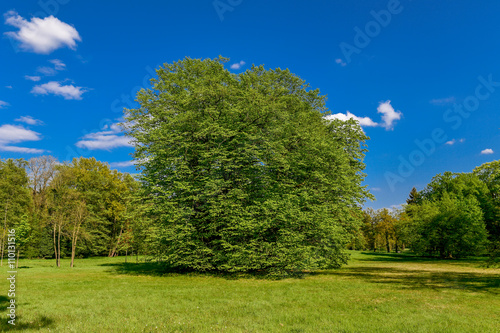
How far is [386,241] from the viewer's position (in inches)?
3039

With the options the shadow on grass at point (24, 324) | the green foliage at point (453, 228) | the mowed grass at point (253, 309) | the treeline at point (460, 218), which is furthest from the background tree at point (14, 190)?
the green foliage at point (453, 228)

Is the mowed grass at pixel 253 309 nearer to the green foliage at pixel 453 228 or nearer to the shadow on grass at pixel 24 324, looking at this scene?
the shadow on grass at pixel 24 324

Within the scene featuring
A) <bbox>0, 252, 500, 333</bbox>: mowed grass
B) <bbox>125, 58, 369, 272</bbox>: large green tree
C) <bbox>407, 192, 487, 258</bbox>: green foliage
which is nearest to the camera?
<bbox>0, 252, 500, 333</bbox>: mowed grass

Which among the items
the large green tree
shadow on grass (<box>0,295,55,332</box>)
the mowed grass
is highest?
the large green tree

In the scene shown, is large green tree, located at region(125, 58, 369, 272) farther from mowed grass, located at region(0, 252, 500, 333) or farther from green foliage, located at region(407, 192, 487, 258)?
green foliage, located at region(407, 192, 487, 258)

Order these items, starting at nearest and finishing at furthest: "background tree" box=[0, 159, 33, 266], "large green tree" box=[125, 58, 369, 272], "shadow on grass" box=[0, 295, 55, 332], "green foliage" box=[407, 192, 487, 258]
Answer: "shadow on grass" box=[0, 295, 55, 332]
"large green tree" box=[125, 58, 369, 272]
"green foliage" box=[407, 192, 487, 258]
"background tree" box=[0, 159, 33, 266]

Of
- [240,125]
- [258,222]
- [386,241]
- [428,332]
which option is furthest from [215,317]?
[386,241]

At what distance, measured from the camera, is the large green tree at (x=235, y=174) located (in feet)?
63.1

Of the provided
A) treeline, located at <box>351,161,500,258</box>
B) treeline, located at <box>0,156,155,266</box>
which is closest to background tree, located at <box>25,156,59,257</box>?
treeline, located at <box>0,156,155,266</box>

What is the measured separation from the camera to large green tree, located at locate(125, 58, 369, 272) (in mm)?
19234

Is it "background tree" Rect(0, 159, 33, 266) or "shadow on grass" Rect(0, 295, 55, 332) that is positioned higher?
"background tree" Rect(0, 159, 33, 266)

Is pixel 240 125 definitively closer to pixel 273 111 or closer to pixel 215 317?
pixel 273 111

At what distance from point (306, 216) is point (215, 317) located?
12490 millimetres

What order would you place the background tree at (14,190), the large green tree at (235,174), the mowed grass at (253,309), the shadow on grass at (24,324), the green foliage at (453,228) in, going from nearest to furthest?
the shadow on grass at (24,324) < the mowed grass at (253,309) < the large green tree at (235,174) < the green foliage at (453,228) < the background tree at (14,190)
